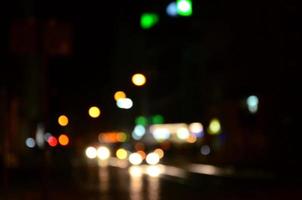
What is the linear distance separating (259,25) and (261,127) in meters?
13.8

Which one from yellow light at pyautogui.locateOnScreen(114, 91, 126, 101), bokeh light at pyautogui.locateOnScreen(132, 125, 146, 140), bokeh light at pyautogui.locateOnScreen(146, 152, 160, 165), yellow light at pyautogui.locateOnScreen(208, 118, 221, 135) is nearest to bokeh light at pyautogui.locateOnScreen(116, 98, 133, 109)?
yellow light at pyautogui.locateOnScreen(114, 91, 126, 101)

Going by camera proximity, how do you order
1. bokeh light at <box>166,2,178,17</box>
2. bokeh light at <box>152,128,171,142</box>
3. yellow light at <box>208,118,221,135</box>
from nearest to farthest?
bokeh light at <box>166,2,178,17</box> < yellow light at <box>208,118,221,135</box> < bokeh light at <box>152,128,171,142</box>

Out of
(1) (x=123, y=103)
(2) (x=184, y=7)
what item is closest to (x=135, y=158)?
(1) (x=123, y=103)

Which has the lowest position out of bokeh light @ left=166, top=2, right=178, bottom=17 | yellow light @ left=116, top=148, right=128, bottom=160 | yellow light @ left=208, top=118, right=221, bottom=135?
bokeh light @ left=166, top=2, right=178, bottom=17

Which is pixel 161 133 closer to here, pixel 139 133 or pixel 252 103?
pixel 139 133

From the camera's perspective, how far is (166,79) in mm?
90750

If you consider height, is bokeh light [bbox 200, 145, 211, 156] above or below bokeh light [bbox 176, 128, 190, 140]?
below

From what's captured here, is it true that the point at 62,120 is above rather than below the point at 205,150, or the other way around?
below

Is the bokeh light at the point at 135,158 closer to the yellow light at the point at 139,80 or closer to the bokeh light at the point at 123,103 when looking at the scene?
the bokeh light at the point at 123,103

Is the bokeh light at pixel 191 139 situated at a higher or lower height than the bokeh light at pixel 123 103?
higher

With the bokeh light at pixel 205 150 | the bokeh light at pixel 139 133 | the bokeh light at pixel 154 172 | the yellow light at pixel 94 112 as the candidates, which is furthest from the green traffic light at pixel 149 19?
the bokeh light at pixel 205 150

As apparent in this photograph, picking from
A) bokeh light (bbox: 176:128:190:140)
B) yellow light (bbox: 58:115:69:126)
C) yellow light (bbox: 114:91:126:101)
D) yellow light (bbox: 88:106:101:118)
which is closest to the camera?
yellow light (bbox: 58:115:69:126)

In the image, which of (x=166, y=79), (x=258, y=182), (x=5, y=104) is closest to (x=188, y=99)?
(x=166, y=79)

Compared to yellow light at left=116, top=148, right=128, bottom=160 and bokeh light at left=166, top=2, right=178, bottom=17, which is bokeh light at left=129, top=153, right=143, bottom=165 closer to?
yellow light at left=116, top=148, right=128, bottom=160
